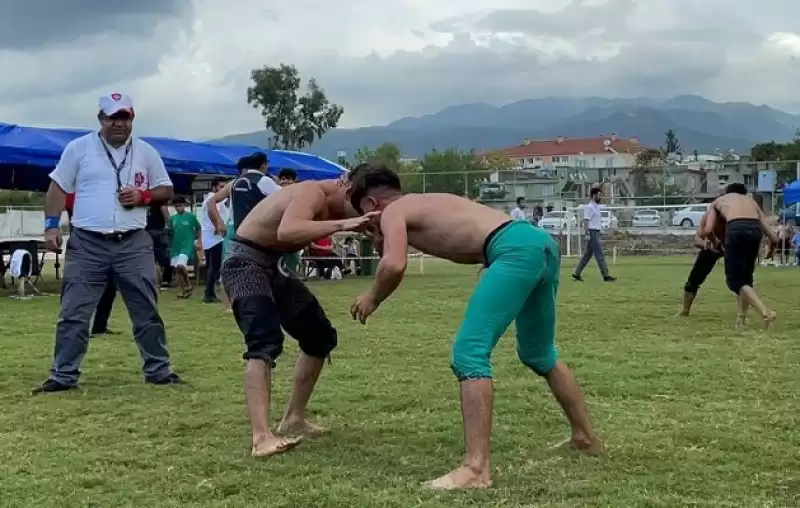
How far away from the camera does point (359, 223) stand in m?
4.49

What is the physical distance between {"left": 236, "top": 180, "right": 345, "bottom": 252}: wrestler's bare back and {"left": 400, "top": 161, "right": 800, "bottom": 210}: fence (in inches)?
864

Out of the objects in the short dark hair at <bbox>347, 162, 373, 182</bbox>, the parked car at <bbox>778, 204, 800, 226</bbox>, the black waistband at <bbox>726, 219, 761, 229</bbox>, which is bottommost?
the parked car at <bbox>778, 204, 800, 226</bbox>

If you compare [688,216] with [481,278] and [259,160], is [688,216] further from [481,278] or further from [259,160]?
[481,278]

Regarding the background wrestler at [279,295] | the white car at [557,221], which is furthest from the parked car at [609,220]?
the background wrestler at [279,295]

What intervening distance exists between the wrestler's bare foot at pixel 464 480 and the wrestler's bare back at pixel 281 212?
4.44 feet

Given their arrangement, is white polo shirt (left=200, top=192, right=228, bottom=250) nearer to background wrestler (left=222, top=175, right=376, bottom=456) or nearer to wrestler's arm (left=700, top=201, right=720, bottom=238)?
wrestler's arm (left=700, top=201, right=720, bottom=238)

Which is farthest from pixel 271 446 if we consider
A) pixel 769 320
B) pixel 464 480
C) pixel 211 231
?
pixel 211 231

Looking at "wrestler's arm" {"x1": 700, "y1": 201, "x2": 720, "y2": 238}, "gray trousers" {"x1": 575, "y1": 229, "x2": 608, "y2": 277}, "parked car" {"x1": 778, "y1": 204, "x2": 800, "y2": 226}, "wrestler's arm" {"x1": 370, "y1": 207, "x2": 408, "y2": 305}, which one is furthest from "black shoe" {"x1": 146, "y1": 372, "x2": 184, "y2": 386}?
"parked car" {"x1": 778, "y1": 204, "x2": 800, "y2": 226}

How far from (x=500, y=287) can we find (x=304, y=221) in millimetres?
1022

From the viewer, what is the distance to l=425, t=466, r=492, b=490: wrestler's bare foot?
4.19m

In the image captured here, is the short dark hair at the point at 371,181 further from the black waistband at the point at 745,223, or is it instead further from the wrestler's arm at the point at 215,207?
the wrestler's arm at the point at 215,207

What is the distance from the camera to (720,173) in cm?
4028

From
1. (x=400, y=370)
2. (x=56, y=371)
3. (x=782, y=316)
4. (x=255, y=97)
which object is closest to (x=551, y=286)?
(x=400, y=370)

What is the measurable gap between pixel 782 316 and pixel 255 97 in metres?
57.0
